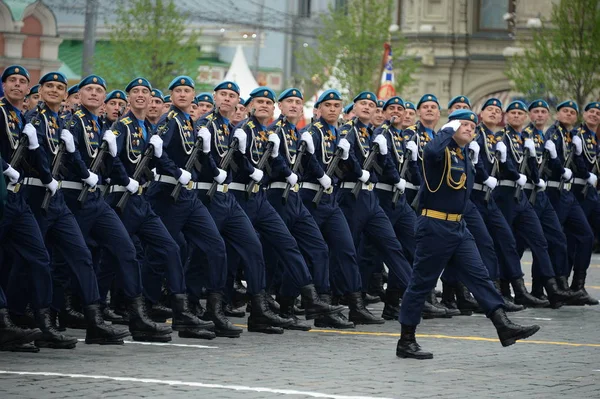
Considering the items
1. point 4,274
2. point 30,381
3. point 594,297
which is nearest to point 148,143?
point 4,274

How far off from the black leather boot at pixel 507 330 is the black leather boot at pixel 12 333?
3.39 metres

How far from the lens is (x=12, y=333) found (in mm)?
11039

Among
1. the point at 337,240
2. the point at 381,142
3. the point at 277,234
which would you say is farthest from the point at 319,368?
the point at 381,142

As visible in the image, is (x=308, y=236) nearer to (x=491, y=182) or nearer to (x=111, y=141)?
(x=111, y=141)

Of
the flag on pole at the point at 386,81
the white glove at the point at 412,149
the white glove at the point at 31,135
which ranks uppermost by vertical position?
the flag on pole at the point at 386,81

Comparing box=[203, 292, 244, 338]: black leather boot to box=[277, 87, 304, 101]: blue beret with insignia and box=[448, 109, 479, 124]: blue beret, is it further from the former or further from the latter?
box=[448, 109, 479, 124]: blue beret

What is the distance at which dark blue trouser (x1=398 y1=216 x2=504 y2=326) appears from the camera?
1159cm

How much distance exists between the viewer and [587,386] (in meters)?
9.97

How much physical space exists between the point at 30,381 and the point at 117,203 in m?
3.31

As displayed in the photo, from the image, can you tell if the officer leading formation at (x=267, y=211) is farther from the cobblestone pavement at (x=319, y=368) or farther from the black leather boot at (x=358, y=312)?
the cobblestone pavement at (x=319, y=368)

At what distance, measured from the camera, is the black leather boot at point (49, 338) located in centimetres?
1152

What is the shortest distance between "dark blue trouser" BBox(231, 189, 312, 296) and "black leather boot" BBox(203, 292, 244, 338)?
0.78 meters

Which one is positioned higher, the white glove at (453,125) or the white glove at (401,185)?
the white glove at (453,125)

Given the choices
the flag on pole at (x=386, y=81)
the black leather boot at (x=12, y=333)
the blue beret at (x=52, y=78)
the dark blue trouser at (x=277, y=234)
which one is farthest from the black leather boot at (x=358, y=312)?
the flag on pole at (x=386, y=81)
